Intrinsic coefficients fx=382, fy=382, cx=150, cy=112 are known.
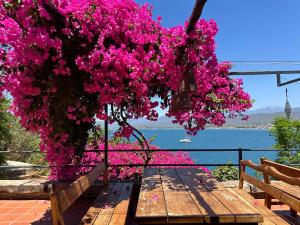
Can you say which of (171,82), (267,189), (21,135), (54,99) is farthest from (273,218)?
(21,135)

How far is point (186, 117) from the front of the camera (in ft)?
20.0

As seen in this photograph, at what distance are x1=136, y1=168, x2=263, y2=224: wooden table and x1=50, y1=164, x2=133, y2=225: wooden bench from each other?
0.36 meters

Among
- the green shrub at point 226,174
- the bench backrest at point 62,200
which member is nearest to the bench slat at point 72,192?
the bench backrest at point 62,200

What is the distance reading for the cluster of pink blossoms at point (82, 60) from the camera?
4.25 m

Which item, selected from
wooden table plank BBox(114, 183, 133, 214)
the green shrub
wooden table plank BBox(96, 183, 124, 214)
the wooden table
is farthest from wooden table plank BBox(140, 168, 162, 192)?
the green shrub

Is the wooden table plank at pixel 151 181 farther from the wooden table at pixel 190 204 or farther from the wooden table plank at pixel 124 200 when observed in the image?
the wooden table plank at pixel 124 200

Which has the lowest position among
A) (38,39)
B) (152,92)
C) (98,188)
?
(98,188)

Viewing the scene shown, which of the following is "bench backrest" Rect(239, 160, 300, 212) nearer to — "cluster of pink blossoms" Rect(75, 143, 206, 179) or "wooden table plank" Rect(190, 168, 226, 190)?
"wooden table plank" Rect(190, 168, 226, 190)

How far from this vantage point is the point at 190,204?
341 centimetres

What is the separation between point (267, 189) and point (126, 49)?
232 cm

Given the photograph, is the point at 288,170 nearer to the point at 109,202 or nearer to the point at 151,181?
the point at 151,181

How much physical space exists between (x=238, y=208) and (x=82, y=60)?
7.63 feet

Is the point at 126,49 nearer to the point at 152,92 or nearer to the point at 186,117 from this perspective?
the point at 152,92

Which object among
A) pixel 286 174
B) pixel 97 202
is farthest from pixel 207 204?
pixel 97 202
